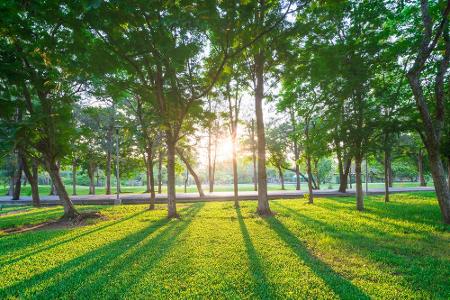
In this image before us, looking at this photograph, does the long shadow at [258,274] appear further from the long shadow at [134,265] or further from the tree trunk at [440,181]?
the tree trunk at [440,181]

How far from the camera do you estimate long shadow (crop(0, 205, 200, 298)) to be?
14.4 ft

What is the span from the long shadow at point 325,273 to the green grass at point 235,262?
0.02 metres

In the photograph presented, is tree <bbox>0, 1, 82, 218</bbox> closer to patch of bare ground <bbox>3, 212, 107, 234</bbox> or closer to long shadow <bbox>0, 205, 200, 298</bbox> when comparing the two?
patch of bare ground <bbox>3, 212, 107, 234</bbox>

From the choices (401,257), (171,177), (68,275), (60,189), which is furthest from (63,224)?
(401,257)

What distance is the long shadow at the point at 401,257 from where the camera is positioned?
176 inches

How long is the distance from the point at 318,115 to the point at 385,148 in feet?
11.7

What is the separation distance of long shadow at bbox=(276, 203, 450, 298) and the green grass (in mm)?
21

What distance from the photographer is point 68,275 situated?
5031mm

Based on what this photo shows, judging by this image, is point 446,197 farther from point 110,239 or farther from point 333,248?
point 110,239

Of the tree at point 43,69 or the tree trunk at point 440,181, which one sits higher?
the tree at point 43,69

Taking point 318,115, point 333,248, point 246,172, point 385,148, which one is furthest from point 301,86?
point 246,172

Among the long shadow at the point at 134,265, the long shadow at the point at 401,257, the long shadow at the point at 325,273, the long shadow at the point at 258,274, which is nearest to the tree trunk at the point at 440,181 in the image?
the long shadow at the point at 401,257

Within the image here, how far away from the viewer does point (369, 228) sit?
8.62 meters

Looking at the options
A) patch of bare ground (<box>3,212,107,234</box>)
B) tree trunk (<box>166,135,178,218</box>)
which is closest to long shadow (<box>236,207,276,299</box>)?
tree trunk (<box>166,135,178,218</box>)
